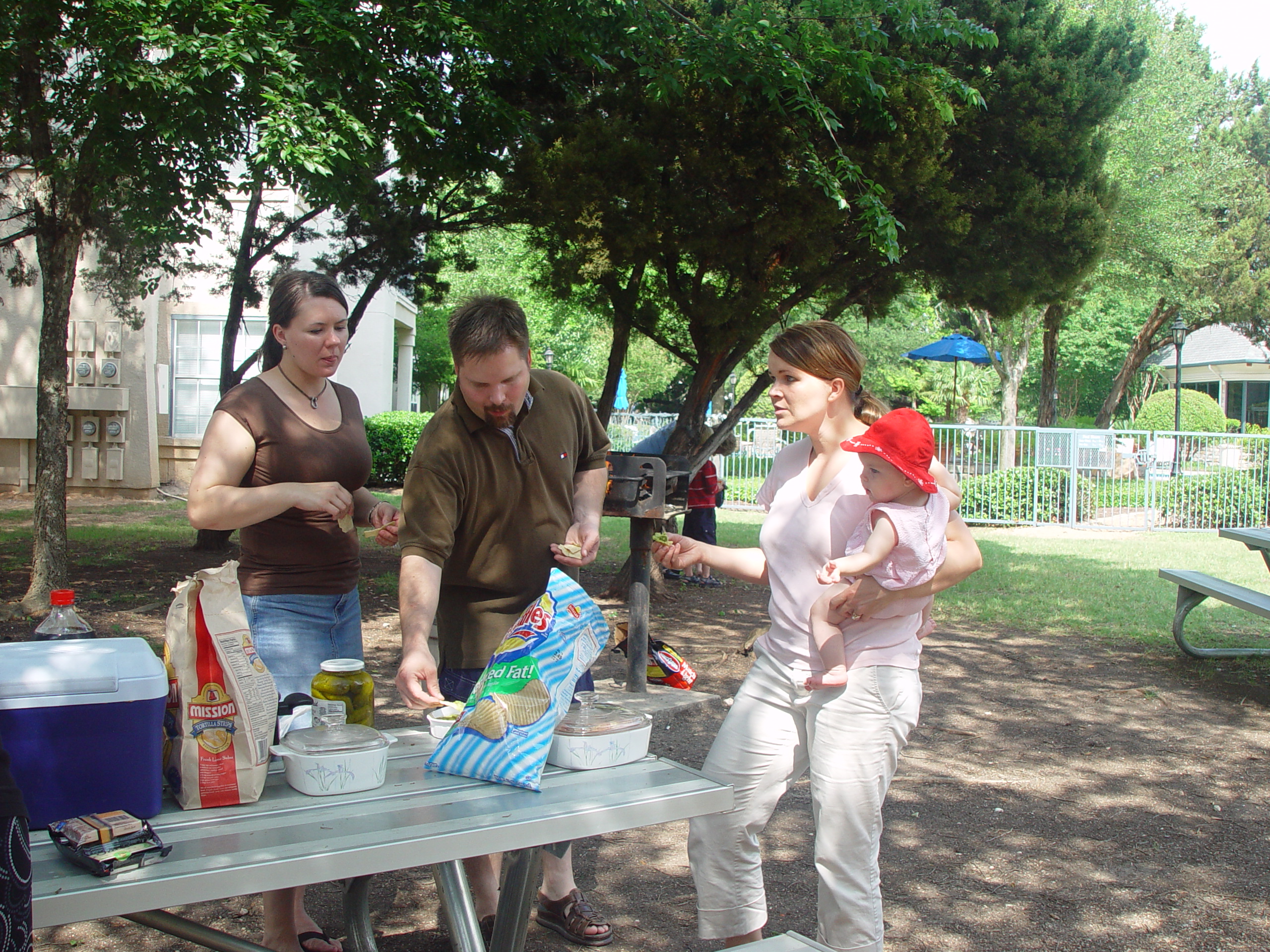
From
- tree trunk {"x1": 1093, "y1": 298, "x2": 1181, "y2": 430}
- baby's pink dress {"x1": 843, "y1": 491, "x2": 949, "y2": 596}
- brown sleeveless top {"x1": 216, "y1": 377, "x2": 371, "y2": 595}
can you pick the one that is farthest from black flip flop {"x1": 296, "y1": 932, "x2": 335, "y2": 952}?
tree trunk {"x1": 1093, "y1": 298, "x2": 1181, "y2": 430}

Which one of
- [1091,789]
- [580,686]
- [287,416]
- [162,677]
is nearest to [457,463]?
[287,416]

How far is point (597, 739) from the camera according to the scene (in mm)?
2154

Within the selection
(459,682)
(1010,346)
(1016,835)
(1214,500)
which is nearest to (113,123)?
(459,682)

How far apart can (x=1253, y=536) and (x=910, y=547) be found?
6167 millimetres

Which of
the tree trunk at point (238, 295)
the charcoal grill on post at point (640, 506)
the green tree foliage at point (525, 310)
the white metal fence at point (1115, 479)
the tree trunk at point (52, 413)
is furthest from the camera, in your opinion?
the green tree foliage at point (525, 310)

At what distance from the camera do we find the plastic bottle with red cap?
2.04m

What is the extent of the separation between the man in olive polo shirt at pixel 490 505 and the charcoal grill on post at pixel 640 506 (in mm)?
1733

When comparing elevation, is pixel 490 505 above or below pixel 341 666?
above

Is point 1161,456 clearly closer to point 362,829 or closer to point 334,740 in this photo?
point 334,740

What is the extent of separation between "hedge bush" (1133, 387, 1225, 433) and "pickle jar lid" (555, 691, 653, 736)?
30.4 m

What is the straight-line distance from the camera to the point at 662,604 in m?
9.11

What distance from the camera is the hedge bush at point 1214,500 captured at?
16.1m

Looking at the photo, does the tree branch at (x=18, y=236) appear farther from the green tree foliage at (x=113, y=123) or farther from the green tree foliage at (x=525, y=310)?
the green tree foliage at (x=525, y=310)

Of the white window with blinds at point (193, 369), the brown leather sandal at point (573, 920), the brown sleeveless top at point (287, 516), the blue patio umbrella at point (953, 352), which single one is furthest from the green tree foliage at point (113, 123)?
→ the blue patio umbrella at point (953, 352)
